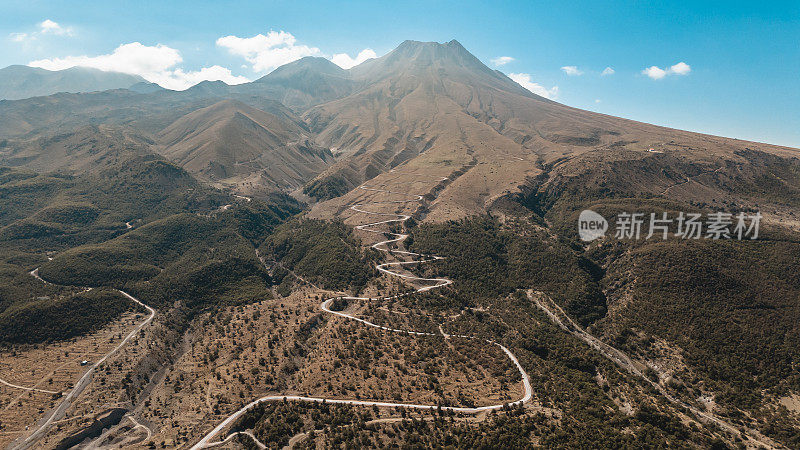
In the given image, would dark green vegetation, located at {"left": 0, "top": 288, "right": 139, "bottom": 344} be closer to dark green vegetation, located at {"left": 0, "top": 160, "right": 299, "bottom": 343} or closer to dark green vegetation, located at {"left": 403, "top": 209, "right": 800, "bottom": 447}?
dark green vegetation, located at {"left": 0, "top": 160, "right": 299, "bottom": 343}

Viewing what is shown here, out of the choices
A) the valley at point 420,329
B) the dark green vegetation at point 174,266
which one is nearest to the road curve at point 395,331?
the valley at point 420,329

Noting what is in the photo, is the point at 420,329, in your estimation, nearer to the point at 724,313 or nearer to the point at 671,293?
the point at 671,293

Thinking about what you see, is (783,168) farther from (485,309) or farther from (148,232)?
(148,232)

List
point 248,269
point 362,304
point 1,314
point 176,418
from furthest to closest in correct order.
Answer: point 248,269 < point 362,304 < point 1,314 < point 176,418

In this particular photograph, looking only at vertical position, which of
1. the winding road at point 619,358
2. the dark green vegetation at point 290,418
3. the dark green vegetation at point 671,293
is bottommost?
the dark green vegetation at point 290,418

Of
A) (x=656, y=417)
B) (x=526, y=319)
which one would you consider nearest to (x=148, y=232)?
(x=526, y=319)

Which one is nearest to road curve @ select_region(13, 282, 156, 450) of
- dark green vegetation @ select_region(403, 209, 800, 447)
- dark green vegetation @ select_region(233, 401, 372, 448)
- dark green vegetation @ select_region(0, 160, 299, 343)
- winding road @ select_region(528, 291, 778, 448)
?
dark green vegetation @ select_region(0, 160, 299, 343)

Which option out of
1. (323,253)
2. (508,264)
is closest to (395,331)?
(508,264)

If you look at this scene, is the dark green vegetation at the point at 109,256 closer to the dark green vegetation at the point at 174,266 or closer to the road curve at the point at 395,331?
the dark green vegetation at the point at 174,266
